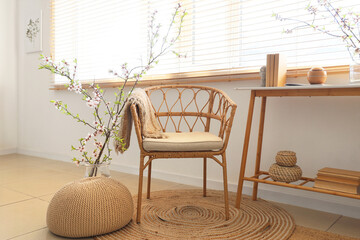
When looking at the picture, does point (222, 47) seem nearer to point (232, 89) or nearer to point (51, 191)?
point (232, 89)

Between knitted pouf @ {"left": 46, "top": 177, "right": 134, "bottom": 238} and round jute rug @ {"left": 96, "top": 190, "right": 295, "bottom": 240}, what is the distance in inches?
2.7

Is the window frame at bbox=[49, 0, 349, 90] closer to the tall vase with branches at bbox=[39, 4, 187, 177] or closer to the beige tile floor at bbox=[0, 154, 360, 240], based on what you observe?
the tall vase with branches at bbox=[39, 4, 187, 177]

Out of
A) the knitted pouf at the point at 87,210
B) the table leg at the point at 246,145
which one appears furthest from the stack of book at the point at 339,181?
the knitted pouf at the point at 87,210

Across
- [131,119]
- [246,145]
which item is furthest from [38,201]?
[246,145]

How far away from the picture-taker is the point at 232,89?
2.25 m

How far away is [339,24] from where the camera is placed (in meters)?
1.67

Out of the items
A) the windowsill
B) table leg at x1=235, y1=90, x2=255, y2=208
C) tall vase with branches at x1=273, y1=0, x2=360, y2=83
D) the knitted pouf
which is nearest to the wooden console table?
table leg at x1=235, y1=90, x2=255, y2=208

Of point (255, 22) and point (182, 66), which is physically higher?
point (255, 22)

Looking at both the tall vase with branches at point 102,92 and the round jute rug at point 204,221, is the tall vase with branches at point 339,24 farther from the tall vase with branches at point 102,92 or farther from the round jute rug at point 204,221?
the round jute rug at point 204,221

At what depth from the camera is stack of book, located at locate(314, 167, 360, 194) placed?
5.06ft

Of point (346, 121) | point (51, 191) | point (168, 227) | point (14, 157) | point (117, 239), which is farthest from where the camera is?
point (14, 157)

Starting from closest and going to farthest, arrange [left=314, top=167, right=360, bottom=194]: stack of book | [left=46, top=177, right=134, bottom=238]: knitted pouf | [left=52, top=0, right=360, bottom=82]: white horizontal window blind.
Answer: [left=46, top=177, right=134, bottom=238]: knitted pouf → [left=314, top=167, right=360, bottom=194]: stack of book → [left=52, top=0, right=360, bottom=82]: white horizontal window blind

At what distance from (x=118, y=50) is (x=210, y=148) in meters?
1.68

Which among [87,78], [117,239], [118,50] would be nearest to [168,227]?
[117,239]
